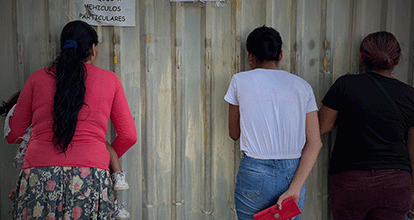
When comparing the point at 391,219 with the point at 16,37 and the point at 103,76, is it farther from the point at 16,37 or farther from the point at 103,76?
the point at 16,37

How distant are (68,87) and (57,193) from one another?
2.06 ft

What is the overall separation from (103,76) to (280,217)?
1.43 metres

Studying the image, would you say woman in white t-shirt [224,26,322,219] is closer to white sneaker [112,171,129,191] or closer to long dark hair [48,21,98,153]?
white sneaker [112,171,129,191]

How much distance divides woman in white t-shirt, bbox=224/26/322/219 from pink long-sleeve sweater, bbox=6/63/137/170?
0.89 m

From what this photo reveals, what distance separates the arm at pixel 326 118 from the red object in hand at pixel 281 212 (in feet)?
2.48

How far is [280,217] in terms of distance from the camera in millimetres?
1764

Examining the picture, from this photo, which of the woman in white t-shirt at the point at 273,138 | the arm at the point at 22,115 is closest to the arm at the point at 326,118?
the woman in white t-shirt at the point at 273,138

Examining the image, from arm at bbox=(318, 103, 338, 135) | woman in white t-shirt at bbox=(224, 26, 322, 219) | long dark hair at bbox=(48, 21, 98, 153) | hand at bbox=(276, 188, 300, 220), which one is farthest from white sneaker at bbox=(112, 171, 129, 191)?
arm at bbox=(318, 103, 338, 135)

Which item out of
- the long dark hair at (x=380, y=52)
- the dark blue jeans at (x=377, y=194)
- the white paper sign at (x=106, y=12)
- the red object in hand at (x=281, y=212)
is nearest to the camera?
the red object in hand at (x=281, y=212)

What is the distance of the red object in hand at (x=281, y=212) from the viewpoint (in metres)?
1.75

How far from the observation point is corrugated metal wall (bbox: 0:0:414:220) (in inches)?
94.4

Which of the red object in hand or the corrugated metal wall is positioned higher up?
the corrugated metal wall

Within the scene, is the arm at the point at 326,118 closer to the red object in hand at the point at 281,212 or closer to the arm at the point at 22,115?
the red object in hand at the point at 281,212

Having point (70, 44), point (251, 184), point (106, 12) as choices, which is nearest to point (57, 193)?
point (70, 44)
